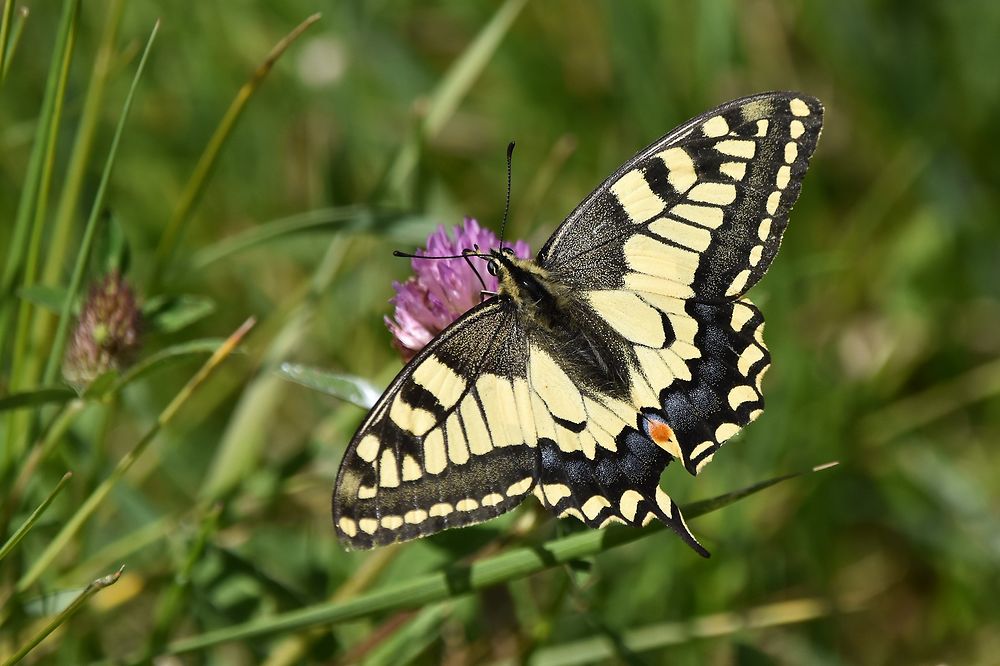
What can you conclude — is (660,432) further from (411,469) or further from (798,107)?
(798,107)

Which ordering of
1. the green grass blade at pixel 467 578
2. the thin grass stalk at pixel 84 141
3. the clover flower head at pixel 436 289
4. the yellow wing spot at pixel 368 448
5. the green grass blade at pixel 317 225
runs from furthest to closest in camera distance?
1. the green grass blade at pixel 317 225
2. the thin grass stalk at pixel 84 141
3. the clover flower head at pixel 436 289
4. the yellow wing spot at pixel 368 448
5. the green grass blade at pixel 467 578

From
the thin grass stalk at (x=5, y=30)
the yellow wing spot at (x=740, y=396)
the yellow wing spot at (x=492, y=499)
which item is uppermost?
the thin grass stalk at (x=5, y=30)

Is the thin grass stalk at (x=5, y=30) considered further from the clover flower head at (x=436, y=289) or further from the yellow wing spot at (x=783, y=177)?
the yellow wing spot at (x=783, y=177)

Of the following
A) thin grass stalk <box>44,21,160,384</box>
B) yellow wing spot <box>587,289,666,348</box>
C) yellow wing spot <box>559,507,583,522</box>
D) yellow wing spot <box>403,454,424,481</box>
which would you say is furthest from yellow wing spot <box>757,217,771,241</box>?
thin grass stalk <box>44,21,160,384</box>

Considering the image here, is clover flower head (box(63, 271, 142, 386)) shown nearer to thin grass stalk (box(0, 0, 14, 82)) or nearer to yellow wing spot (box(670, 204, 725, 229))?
thin grass stalk (box(0, 0, 14, 82))

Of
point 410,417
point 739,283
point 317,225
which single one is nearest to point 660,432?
point 739,283

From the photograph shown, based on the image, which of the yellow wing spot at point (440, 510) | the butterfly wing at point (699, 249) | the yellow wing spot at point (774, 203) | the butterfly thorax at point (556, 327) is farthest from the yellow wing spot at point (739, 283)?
the yellow wing spot at point (440, 510)

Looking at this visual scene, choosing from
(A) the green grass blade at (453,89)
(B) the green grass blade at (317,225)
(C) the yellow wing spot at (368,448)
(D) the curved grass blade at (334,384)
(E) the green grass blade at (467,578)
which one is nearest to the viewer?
(E) the green grass blade at (467,578)
